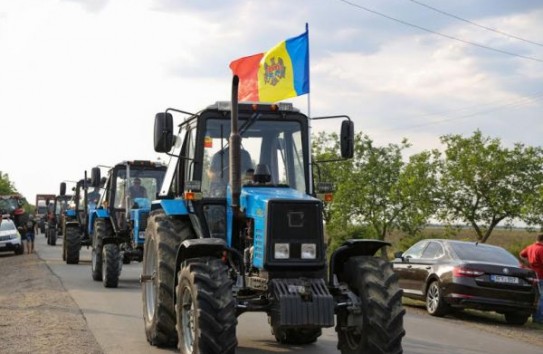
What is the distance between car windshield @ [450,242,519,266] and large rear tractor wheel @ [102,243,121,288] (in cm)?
687

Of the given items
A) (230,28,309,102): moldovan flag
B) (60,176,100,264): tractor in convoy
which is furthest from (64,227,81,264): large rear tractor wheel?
(230,28,309,102): moldovan flag

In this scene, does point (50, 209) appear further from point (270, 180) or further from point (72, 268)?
point (270, 180)

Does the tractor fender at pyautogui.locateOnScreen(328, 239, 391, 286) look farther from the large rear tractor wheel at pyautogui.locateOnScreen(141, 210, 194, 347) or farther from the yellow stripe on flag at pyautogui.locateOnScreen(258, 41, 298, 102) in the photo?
the yellow stripe on flag at pyautogui.locateOnScreen(258, 41, 298, 102)

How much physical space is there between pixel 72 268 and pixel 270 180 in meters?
15.1

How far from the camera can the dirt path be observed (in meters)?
9.02

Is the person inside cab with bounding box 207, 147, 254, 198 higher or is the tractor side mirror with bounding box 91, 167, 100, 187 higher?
the tractor side mirror with bounding box 91, 167, 100, 187

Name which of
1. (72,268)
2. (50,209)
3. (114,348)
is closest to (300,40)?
(114,348)

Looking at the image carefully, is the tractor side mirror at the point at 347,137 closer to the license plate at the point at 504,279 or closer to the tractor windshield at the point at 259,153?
the tractor windshield at the point at 259,153

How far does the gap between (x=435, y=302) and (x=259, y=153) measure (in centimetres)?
639

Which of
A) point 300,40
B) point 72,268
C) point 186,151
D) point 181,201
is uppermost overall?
point 300,40

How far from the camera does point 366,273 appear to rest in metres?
7.52

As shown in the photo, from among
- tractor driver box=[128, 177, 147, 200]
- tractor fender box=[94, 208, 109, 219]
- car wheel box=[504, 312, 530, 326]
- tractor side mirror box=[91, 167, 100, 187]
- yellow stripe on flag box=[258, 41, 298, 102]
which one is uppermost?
yellow stripe on flag box=[258, 41, 298, 102]

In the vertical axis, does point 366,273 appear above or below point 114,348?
above

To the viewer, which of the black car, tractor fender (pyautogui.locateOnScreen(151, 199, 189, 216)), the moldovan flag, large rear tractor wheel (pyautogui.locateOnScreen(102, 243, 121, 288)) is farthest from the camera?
large rear tractor wheel (pyautogui.locateOnScreen(102, 243, 121, 288))
